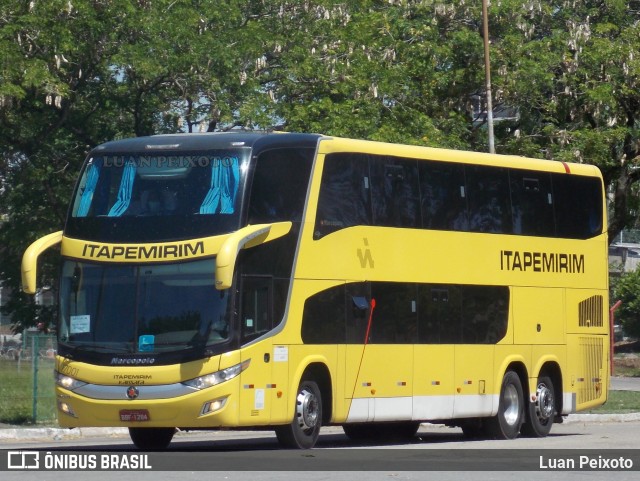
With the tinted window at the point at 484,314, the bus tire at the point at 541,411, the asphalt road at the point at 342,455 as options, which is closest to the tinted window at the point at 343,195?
the tinted window at the point at 484,314

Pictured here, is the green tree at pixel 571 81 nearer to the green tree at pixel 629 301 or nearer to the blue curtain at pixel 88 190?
the blue curtain at pixel 88 190

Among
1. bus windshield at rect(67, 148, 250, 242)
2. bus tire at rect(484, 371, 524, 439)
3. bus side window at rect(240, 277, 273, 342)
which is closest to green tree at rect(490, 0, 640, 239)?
bus tire at rect(484, 371, 524, 439)

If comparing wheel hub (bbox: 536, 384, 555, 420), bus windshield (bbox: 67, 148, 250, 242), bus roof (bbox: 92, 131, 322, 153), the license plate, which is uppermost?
bus roof (bbox: 92, 131, 322, 153)

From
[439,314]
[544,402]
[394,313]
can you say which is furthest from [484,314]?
[544,402]

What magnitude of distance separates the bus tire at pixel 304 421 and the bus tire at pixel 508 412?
4.37 m

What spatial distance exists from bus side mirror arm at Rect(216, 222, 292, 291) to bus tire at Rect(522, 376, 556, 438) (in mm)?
6609

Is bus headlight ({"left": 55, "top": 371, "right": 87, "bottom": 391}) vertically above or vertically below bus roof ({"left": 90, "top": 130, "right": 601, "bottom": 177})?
below

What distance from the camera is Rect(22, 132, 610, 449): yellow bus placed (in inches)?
644

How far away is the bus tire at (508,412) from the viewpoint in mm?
21188

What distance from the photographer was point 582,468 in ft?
47.2

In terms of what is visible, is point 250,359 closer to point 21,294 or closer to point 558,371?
point 558,371

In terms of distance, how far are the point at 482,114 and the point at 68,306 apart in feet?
72.2

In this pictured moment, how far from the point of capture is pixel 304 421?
17406 millimetres

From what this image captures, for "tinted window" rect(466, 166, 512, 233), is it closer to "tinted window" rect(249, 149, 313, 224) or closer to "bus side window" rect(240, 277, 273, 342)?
"tinted window" rect(249, 149, 313, 224)
